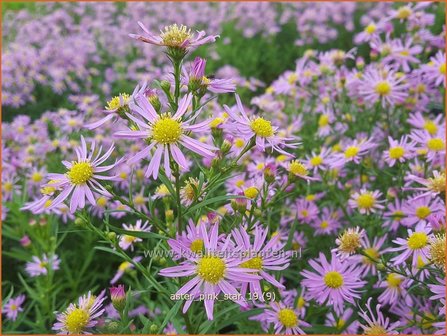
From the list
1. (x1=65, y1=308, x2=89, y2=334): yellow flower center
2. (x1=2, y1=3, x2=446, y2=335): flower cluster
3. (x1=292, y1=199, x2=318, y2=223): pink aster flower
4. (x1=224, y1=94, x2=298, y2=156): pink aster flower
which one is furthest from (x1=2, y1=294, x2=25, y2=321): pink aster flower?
(x1=224, y1=94, x2=298, y2=156): pink aster flower

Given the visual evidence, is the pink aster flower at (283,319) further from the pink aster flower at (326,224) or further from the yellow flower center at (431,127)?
the yellow flower center at (431,127)

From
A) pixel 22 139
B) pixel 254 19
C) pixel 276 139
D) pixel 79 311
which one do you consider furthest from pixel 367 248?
pixel 254 19

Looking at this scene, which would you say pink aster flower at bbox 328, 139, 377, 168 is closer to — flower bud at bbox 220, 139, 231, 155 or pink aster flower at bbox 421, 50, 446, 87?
pink aster flower at bbox 421, 50, 446, 87

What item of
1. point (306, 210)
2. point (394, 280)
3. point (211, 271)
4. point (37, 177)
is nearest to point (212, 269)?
point (211, 271)

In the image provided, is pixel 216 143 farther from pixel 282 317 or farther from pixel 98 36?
pixel 98 36

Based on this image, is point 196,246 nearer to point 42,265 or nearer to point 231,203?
point 231,203

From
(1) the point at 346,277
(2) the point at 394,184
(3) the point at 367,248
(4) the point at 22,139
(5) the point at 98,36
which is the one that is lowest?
(1) the point at 346,277
